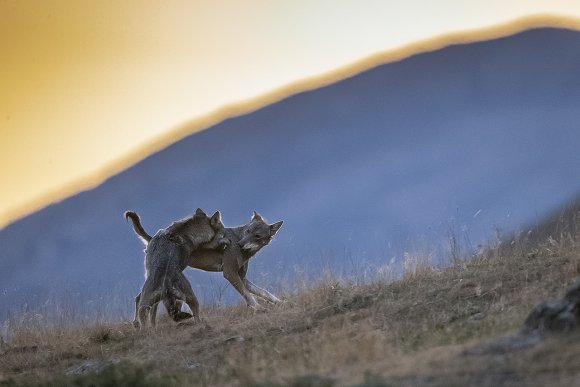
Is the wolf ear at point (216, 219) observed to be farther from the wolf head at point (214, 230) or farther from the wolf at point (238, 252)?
the wolf at point (238, 252)

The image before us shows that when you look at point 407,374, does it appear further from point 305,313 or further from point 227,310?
point 227,310

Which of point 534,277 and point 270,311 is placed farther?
point 270,311

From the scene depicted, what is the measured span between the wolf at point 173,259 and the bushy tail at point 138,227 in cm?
2

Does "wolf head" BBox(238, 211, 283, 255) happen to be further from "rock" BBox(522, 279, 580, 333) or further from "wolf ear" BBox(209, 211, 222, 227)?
"rock" BBox(522, 279, 580, 333)

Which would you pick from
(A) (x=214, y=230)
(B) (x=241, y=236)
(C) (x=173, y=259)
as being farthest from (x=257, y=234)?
(C) (x=173, y=259)

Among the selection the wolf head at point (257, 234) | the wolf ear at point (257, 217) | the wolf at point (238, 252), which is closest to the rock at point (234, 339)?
the wolf at point (238, 252)

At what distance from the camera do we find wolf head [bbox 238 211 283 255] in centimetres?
1747

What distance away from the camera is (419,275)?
Result: 50.8ft

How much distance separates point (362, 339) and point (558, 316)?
2.31 meters

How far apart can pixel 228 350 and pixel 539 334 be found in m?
5.38

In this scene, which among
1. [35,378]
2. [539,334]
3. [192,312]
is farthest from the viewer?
[192,312]

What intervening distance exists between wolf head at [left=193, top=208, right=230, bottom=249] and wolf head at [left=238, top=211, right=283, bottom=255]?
332 mm

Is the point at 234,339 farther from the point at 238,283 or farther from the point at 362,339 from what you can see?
the point at 362,339

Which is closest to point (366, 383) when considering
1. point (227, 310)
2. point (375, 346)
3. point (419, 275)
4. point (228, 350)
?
point (375, 346)
